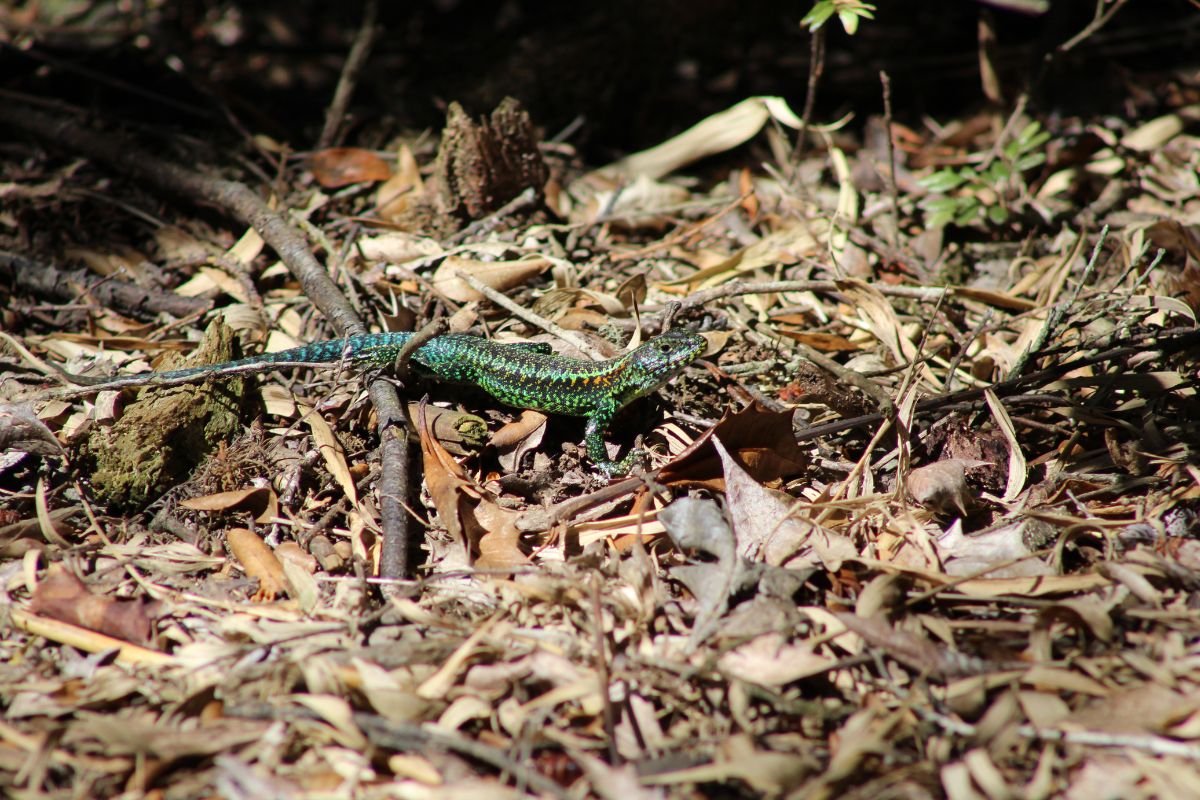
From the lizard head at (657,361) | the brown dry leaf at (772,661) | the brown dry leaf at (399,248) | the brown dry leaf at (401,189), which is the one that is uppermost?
the brown dry leaf at (401,189)

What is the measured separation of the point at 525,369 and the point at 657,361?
693mm

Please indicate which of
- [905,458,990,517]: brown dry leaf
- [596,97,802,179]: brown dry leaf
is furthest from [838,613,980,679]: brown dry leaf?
[596,97,802,179]: brown dry leaf

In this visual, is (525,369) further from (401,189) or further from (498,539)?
(401,189)

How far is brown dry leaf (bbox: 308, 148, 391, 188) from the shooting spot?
5.59 meters

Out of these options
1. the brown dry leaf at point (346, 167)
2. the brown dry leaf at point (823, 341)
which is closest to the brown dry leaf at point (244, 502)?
the brown dry leaf at point (346, 167)

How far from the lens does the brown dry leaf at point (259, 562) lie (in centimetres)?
341

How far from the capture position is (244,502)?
12.5 feet

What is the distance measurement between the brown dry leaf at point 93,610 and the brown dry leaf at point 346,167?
10.8ft

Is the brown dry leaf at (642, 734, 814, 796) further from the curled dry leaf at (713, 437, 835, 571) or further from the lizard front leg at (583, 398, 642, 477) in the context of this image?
the lizard front leg at (583, 398, 642, 477)

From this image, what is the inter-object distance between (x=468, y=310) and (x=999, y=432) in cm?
295

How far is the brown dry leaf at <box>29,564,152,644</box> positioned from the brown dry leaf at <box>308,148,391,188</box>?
10.8ft

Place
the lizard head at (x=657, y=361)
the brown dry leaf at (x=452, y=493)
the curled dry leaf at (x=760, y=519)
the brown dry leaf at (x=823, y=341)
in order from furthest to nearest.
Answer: the brown dry leaf at (x=823, y=341) < the lizard head at (x=657, y=361) < the brown dry leaf at (x=452, y=493) < the curled dry leaf at (x=760, y=519)

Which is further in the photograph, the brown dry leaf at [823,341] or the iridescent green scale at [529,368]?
the brown dry leaf at [823,341]

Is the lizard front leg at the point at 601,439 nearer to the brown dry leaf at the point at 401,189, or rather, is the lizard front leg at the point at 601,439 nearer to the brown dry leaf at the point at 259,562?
the brown dry leaf at the point at 259,562
